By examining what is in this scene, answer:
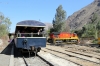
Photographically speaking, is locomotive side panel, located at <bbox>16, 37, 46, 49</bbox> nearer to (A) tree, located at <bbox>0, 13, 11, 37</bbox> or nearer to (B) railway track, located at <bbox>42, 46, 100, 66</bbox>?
(B) railway track, located at <bbox>42, 46, 100, 66</bbox>

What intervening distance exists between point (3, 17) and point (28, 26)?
52334 millimetres

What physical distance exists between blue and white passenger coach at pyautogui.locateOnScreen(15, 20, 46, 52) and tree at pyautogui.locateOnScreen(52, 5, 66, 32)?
66.9m

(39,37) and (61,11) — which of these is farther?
(61,11)

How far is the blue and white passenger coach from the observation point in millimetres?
18234

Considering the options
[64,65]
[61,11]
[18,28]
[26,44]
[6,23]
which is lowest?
[64,65]

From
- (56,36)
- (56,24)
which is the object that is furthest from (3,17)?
(56,36)

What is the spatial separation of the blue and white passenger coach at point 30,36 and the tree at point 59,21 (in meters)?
66.9

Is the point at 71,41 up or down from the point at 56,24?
down

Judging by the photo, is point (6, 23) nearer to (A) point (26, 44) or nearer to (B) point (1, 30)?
(B) point (1, 30)

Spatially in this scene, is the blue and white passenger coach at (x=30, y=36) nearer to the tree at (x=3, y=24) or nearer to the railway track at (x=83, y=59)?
the railway track at (x=83, y=59)

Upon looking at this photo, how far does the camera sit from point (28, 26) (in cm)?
1875

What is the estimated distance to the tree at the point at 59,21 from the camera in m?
87.9

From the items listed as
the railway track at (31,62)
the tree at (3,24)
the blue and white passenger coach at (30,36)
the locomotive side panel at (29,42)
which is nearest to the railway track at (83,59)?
the railway track at (31,62)

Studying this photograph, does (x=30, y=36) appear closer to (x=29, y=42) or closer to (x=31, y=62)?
(x=29, y=42)
